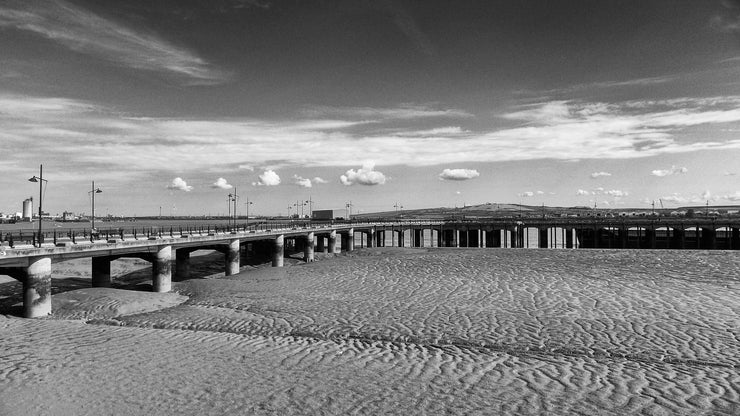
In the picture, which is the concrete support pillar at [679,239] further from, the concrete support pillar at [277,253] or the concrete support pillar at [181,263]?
the concrete support pillar at [181,263]

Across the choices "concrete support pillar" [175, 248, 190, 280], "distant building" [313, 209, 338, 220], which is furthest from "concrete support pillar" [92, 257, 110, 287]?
"distant building" [313, 209, 338, 220]

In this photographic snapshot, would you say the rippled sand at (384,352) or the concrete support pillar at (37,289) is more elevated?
the concrete support pillar at (37,289)

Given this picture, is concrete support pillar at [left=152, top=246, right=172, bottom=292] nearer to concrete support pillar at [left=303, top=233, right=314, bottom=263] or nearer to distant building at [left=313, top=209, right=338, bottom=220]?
concrete support pillar at [left=303, top=233, right=314, bottom=263]

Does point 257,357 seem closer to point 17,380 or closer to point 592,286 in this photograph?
point 17,380

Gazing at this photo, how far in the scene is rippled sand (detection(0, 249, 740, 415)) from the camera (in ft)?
36.0

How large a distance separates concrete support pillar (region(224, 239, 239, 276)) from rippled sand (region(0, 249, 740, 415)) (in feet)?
36.8

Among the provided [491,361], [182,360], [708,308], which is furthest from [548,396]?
[708,308]

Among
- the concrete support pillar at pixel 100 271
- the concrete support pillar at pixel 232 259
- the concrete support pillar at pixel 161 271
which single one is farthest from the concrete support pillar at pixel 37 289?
the concrete support pillar at pixel 232 259

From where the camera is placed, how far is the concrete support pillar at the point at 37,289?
2172cm

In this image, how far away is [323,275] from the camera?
36.2 m

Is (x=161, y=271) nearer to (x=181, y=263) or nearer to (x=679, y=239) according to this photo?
(x=181, y=263)

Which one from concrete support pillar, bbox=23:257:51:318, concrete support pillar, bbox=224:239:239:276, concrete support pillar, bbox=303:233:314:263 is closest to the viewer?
concrete support pillar, bbox=23:257:51:318

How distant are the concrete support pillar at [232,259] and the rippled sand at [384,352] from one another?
36.8ft

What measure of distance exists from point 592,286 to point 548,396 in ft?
66.6
